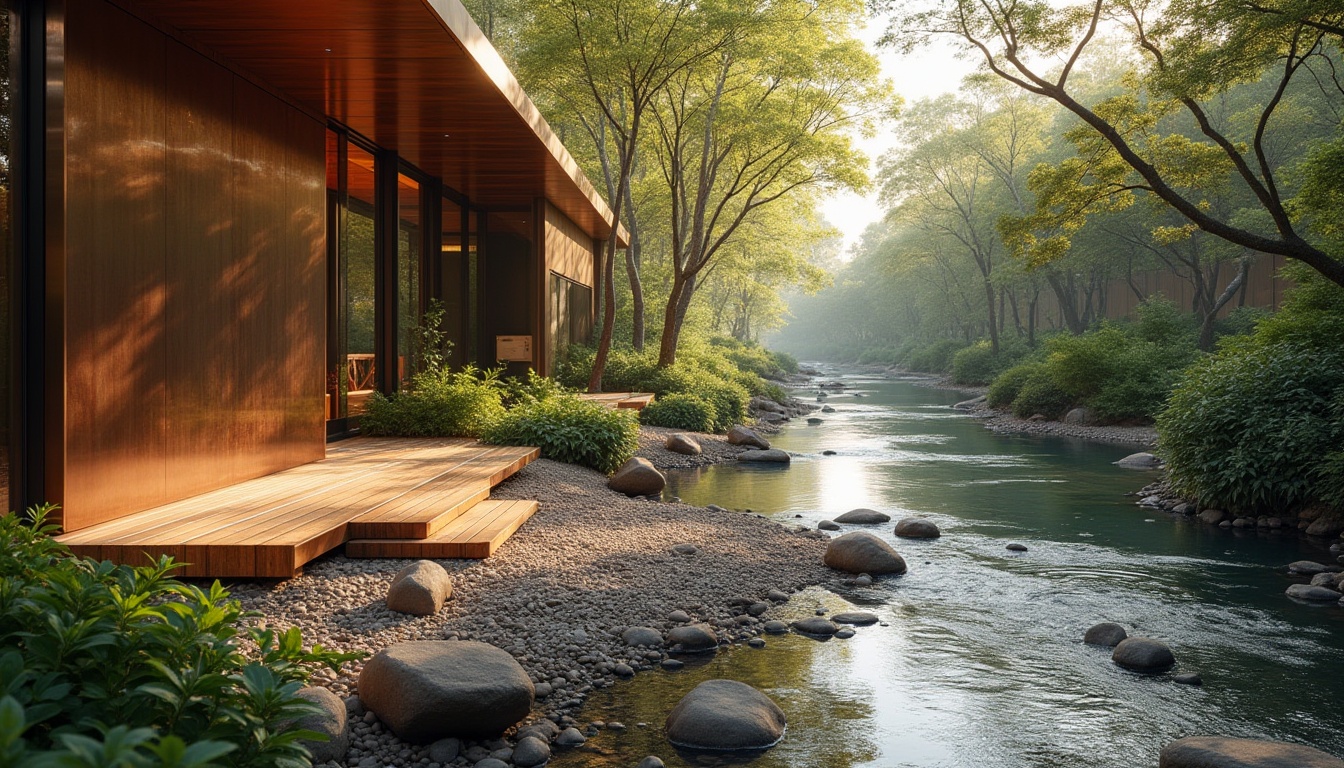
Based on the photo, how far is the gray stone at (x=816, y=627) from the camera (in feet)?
18.1

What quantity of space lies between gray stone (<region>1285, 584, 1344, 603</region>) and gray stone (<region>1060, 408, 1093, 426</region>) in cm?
1237

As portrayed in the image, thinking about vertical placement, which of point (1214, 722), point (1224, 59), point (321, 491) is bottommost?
point (1214, 722)

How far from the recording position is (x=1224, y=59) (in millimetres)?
10141

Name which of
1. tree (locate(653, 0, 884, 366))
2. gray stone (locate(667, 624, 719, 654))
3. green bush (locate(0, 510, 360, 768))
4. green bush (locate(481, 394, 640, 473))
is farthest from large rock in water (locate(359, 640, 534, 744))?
tree (locate(653, 0, 884, 366))

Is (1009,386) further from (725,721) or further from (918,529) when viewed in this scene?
(725,721)

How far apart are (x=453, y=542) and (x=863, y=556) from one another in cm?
310

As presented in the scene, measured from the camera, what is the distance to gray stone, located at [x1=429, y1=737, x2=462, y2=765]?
3646 mm

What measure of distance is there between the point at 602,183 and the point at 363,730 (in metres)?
23.4

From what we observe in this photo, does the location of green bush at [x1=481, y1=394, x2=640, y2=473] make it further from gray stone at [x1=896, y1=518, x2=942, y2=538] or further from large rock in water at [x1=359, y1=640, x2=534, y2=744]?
large rock in water at [x1=359, y1=640, x2=534, y2=744]

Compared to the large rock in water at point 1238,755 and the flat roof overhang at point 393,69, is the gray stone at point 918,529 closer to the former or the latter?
the large rock in water at point 1238,755

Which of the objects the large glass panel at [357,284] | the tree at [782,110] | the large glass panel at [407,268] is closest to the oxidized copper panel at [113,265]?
the large glass panel at [357,284]

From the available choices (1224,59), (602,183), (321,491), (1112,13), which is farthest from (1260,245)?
(602,183)

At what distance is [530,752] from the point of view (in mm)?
3732

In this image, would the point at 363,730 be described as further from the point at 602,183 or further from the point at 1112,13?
the point at 602,183
